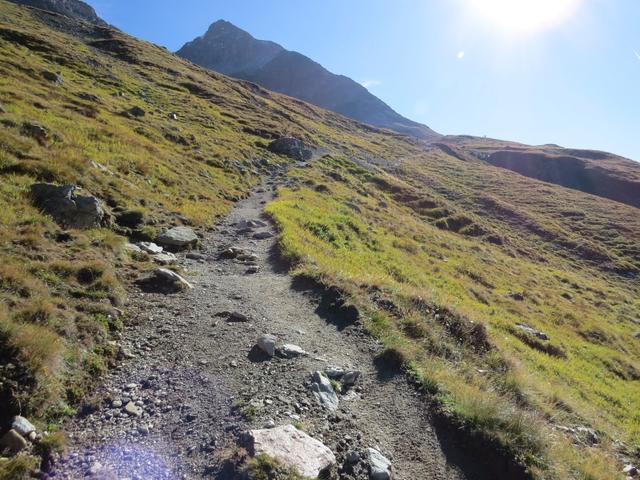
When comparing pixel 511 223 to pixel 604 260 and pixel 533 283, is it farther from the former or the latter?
pixel 533 283

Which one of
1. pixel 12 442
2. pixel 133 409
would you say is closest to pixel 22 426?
pixel 12 442

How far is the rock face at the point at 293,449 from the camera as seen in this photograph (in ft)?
17.3

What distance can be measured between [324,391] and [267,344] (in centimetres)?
172

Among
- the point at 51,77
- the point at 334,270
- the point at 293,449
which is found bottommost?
the point at 293,449

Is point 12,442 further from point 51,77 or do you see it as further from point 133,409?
point 51,77

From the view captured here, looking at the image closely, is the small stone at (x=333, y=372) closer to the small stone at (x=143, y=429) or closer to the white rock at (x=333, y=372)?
the white rock at (x=333, y=372)

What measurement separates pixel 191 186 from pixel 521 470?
21.7 metres

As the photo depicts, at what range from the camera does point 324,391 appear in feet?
24.3

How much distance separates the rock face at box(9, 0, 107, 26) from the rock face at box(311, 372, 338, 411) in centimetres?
16056

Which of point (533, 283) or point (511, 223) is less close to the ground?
point (511, 223)

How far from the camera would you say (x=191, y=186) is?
2344 cm

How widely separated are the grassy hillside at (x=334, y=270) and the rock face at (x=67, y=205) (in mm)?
436

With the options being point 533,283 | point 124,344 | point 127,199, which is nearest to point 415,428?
point 124,344

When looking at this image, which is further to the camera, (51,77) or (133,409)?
(51,77)
